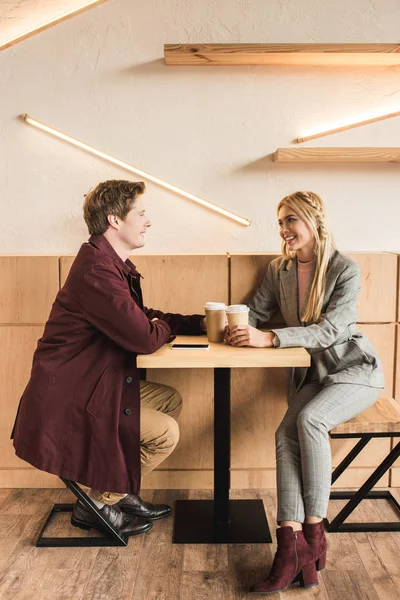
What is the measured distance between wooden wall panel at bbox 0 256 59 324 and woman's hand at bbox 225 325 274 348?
1012 millimetres

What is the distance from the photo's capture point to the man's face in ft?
8.77

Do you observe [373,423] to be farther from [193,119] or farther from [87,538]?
[193,119]

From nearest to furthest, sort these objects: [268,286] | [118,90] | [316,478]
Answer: [316,478] → [268,286] → [118,90]

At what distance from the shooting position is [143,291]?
123 inches

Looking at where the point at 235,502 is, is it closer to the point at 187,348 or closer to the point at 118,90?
the point at 187,348

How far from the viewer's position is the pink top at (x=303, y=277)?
2.89 meters

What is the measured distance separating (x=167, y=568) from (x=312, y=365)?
1021mm

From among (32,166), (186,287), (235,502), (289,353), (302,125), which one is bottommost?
(235,502)

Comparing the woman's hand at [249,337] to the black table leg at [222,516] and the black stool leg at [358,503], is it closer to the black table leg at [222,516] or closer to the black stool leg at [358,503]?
the black table leg at [222,516]

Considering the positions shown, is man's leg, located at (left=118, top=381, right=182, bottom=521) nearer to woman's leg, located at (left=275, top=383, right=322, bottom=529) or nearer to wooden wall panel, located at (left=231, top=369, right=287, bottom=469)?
wooden wall panel, located at (left=231, top=369, right=287, bottom=469)

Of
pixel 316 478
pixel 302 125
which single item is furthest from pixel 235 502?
pixel 302 125

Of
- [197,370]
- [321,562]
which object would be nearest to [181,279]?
[197,370]

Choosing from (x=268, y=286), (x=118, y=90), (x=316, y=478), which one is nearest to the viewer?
(x=316, y=478)

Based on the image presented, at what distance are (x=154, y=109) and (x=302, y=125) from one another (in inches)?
29.3
